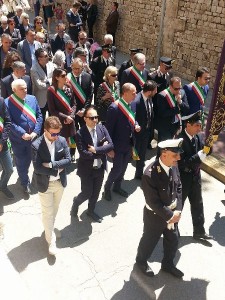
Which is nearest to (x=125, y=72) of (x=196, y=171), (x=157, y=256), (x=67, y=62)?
(x=67, y=62)

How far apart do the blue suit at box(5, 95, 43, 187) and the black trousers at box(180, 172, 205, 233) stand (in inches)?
90.6

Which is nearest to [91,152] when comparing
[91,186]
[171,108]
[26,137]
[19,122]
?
[91,186]

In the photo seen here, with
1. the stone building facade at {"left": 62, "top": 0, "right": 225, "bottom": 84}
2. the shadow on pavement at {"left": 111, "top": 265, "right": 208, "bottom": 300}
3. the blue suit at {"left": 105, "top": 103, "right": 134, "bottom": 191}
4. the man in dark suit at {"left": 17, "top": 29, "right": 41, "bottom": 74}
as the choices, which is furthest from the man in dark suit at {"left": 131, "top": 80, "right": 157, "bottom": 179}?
the stone building facade at {"left": 62, "top": 0, "right": 225, "bottom": 84}

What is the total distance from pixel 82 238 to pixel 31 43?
15.9ft

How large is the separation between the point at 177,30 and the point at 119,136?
25.2 ft

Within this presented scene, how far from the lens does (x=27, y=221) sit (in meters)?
4.88

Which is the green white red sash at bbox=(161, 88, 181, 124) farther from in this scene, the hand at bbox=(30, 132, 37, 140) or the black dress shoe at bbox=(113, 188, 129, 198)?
the hand at bbox=(30, 132, 37, 140)

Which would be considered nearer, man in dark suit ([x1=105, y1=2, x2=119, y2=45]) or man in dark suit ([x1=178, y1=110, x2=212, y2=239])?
man in dark suit ([x1=178, y1=110, x2=212, y2=239])

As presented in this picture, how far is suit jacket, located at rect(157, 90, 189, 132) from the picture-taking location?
5.90 metres

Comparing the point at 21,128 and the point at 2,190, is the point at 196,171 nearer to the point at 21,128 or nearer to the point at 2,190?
the point at 21,128

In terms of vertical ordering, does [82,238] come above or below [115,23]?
below

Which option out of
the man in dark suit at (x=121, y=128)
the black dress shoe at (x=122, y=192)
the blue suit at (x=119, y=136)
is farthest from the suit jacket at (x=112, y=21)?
the black dress shoe at (x=122, y=192)

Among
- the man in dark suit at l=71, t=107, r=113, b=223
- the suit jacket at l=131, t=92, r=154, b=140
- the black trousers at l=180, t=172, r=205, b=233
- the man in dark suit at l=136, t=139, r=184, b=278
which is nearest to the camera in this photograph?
the man in dark suit at l=136, t=139, r=184, b=278

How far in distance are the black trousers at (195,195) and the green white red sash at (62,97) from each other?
2.39 m
